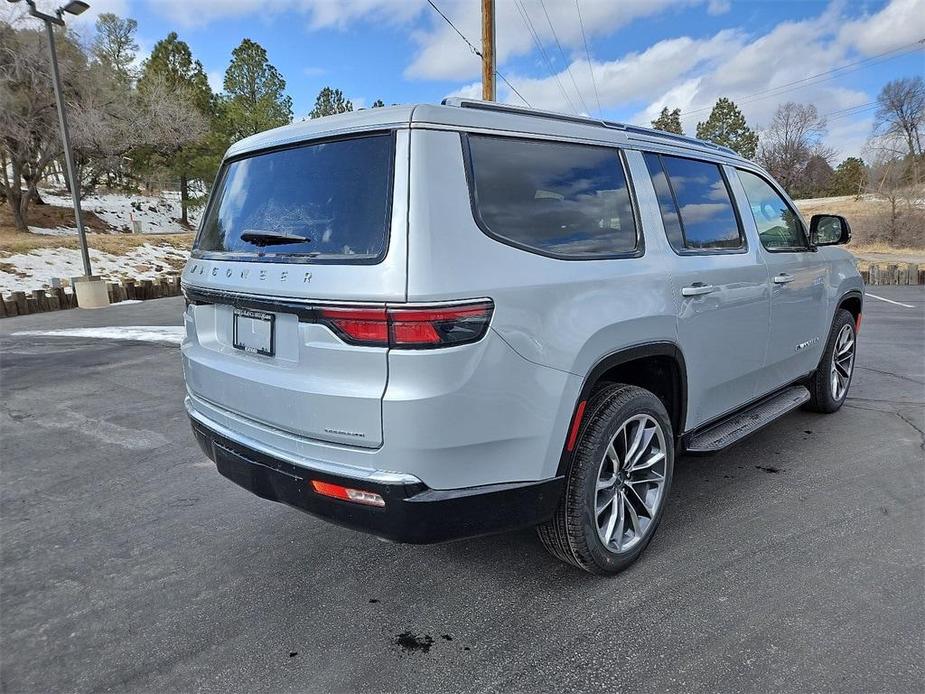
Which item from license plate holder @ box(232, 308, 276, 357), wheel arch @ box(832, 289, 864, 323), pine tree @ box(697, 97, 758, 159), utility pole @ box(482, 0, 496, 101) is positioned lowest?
wheel arch @ box(832, 289, 864, 323)

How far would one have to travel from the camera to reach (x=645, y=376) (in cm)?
287

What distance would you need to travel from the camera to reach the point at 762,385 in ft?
12.0

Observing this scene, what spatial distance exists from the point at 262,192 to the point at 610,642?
91.0 inches

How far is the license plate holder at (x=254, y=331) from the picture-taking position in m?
2.24

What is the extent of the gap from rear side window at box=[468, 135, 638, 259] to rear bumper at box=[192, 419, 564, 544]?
3.02ft

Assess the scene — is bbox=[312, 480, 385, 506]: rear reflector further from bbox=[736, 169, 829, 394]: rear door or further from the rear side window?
bbox=[736, 169, 829, 394]: rear door

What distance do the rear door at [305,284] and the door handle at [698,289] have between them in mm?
1540

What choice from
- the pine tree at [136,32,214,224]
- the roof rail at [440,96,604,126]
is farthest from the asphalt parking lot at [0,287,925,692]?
the pine tree at [136,32,214,224]

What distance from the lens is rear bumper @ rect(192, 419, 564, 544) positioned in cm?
199

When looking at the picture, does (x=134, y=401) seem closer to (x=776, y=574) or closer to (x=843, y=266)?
(x=776, y=574)

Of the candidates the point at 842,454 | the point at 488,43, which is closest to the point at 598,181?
the point at 842,454

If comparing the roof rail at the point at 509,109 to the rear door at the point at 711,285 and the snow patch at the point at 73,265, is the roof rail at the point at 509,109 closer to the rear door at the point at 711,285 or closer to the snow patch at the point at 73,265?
the rear door at the point at 711,285

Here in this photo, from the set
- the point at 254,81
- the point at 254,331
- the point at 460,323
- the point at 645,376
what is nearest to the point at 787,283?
the point at 645,376

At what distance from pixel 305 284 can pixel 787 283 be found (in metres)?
3.08
